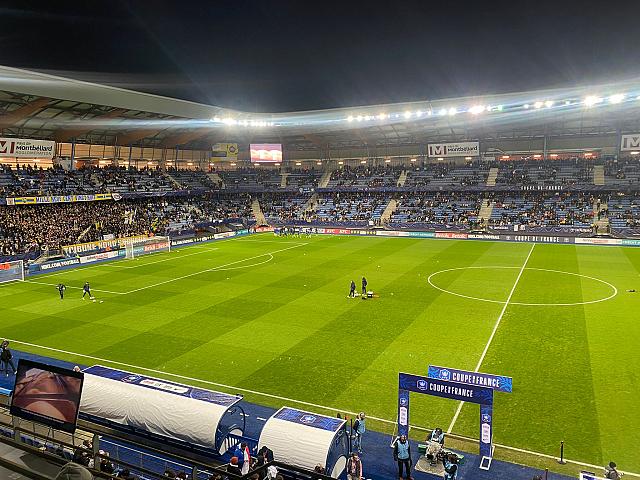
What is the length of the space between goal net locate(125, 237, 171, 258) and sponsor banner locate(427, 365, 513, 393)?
4209cm

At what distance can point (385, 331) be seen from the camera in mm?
24203

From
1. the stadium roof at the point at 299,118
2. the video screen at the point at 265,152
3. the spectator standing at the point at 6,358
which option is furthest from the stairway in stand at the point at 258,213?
the spectator standing at the point at 6,358

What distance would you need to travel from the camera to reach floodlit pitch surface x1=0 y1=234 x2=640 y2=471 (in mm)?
16391

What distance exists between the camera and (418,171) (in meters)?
81.1

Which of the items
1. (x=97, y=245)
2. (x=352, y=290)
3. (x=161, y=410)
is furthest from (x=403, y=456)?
(x=97, y=245)

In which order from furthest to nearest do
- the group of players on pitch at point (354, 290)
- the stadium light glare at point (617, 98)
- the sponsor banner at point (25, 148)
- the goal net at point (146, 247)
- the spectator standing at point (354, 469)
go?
the stadium light glare at point (617, 98), the sponsor banner at point (25, 148), the goal net at point (146, 247), the group of players on pitch at point (354, 290), the spectator standing at point (354, 469)

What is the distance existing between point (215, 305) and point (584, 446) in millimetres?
21138

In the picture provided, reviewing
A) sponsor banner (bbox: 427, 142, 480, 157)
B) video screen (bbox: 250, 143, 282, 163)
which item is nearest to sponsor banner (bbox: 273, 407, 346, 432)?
sponsor banner (bbox: 427, 142, 480, 157)

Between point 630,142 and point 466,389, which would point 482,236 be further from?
point 466,389

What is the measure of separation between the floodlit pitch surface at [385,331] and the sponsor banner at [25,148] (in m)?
17.7

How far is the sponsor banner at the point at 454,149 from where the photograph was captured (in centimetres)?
7219

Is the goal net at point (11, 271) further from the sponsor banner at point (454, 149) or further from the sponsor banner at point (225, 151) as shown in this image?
the sponsor banner at point (454, 149)

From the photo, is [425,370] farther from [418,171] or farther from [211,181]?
[211,181]

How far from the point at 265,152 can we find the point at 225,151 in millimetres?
10949
